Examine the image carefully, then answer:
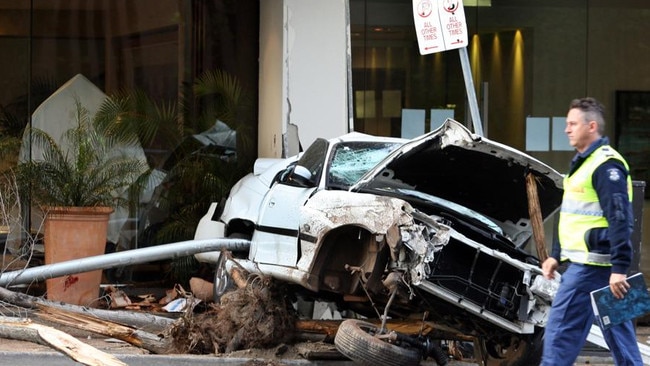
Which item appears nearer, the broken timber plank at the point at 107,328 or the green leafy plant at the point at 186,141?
the broken timber plank at the point at 107,328

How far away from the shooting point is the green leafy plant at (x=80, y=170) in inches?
507

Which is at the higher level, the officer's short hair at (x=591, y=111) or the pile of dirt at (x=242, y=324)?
the officer's short hair at (x=591, y=111)

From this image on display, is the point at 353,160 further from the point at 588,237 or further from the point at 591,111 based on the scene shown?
the point at 588,237

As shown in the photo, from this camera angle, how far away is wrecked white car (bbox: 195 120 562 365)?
8.13 metres

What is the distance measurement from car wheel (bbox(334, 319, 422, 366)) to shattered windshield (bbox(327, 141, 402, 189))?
5.38 ft

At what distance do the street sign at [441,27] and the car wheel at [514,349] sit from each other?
2.60 m

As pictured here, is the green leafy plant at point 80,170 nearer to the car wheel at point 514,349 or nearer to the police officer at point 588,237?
the car wheel at point 514,349

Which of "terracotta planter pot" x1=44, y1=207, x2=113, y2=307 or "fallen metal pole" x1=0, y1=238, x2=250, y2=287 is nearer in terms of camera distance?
"fallen metal pole" x1=0, y1=238, x2=250, y2=287

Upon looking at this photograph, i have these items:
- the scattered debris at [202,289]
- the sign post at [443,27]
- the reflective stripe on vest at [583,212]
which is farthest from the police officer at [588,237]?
the scattered debris at [202,289]

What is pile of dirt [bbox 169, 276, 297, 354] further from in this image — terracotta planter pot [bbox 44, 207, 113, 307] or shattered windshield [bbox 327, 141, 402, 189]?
terracotta planter pot [bbox 44, 207, 113, 307]

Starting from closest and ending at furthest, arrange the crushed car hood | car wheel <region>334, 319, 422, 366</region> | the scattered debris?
car wheel <region>334, 319, 422, 366</region>
the crushed car hood
the scattered debris

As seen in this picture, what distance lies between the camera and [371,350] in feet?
26.5

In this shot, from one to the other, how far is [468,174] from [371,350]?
1.79 m

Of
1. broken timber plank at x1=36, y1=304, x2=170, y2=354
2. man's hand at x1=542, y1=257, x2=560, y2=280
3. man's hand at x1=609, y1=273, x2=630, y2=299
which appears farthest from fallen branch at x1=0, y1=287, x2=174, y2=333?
man's hand at x1=609, y1=273, x2=630, y2=299
